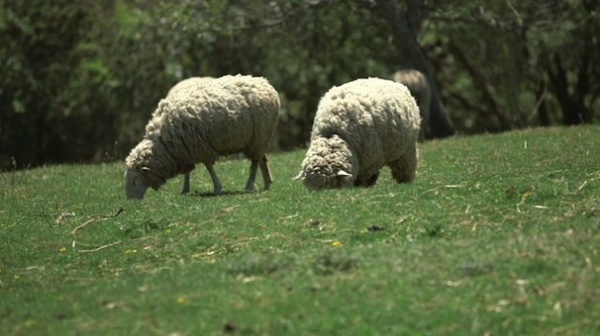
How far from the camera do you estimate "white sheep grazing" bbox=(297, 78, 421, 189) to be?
1277 cm

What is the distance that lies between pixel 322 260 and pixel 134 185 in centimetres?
591

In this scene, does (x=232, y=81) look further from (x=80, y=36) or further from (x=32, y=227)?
(x=80, y=36)

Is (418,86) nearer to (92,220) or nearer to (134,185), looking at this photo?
(134,185)

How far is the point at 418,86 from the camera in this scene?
23.0 m

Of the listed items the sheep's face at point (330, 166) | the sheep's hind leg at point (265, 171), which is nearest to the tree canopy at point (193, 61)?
the sheep's hind leg at point (265, 171)

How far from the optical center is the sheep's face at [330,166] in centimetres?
1272

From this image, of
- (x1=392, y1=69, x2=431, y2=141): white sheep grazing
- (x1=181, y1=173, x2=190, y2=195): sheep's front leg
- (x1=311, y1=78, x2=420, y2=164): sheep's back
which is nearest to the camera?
(x1=311, y1=78, x2=420, y2=164): sheep's back

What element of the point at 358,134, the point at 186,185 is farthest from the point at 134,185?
the point at 358,134

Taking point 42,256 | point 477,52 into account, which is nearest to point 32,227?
point 42,256

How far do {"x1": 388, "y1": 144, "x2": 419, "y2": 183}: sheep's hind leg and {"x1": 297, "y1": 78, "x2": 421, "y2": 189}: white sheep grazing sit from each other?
0.12 metres

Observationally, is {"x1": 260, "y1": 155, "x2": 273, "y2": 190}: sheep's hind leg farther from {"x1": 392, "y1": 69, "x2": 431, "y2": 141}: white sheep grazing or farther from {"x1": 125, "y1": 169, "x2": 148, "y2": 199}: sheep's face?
{"x1": 392, "y1": 69, "x2": 431, "y2": 141}: white sheep grazing

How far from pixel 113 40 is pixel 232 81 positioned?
50.0 feet

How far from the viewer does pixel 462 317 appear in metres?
8.50

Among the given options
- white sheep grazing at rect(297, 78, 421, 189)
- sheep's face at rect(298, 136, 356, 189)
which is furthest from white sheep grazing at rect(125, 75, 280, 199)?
sheep's face at rect(298, 136, 356, 189)
